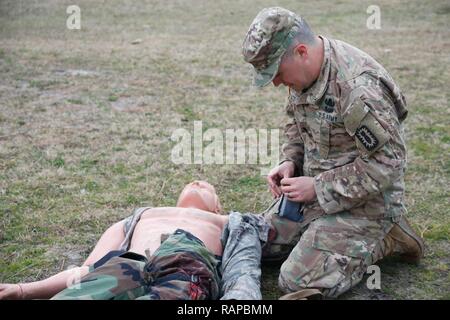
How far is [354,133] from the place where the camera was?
293 cm

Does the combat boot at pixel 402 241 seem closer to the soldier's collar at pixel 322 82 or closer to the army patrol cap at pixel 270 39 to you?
the soldier's collar at pixel 322 82

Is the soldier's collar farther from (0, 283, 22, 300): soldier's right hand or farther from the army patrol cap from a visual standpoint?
(0, 283, 22, 300): soldier's right hand

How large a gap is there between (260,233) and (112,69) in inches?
183

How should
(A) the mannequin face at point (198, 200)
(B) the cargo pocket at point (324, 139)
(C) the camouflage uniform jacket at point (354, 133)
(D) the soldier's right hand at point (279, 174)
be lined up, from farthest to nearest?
(A) the mannequin face at point (198, 200), (D) the soldier's right hand at point (279, 174), (B) the cargo pocket at point (324, 139), (C) the camouflage uniform jacket at point (354, 133)

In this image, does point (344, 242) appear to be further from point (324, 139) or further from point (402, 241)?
point (324, 139)

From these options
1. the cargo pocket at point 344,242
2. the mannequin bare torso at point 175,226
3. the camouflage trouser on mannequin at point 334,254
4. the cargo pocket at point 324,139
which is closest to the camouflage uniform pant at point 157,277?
the mannequin bare torso at point 175,226

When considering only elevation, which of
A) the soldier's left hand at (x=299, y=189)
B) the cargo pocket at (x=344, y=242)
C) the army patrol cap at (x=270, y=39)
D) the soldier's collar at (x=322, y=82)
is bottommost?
the cargo pocket at (x=344, y=242)

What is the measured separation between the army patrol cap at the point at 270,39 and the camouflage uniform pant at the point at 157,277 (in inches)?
33.0

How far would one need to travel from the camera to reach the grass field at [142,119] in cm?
363

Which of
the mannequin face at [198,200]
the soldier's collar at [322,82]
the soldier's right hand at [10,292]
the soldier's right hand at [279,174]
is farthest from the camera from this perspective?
the mannequin face at [198,200]

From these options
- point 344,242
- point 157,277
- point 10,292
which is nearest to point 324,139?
point 344,242

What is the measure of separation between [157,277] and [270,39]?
1.13m

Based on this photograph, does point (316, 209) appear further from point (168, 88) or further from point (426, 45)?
point (426, 45)
